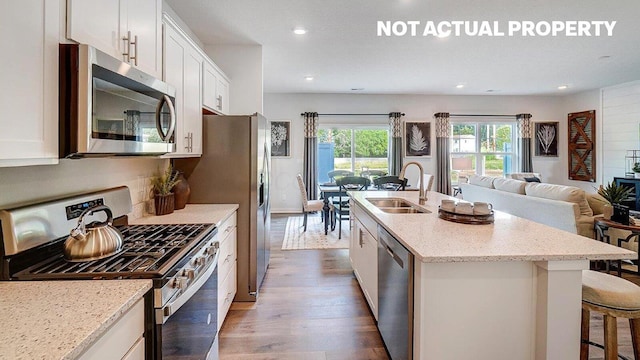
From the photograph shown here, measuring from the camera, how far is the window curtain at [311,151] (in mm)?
7051

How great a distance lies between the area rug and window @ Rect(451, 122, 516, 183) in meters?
3.35

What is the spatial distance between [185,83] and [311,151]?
15.3 ft

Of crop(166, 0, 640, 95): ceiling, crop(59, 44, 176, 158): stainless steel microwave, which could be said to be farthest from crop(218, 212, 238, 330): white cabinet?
crop(166, 0, 640, 95): ceiling

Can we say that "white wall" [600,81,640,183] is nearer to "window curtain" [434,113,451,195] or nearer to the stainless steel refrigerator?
"window curtain" [434,113,451,195]

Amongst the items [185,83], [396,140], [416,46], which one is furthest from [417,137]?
[185,83]

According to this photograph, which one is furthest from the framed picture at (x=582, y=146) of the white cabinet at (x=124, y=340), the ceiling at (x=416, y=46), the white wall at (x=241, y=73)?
the white cabinet at (x=124, y=340)

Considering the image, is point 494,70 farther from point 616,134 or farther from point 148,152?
point 148,152

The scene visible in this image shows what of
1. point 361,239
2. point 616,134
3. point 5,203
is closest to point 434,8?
point 361,239

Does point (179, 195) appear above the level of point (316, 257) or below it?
above

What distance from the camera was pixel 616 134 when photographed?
21.1 ft

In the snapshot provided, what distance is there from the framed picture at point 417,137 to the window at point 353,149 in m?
0.45

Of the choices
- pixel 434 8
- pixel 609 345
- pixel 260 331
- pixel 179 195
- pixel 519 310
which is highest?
pixel 434 8

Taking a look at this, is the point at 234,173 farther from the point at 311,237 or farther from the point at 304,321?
the point at 311,237

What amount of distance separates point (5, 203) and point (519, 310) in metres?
2.24
